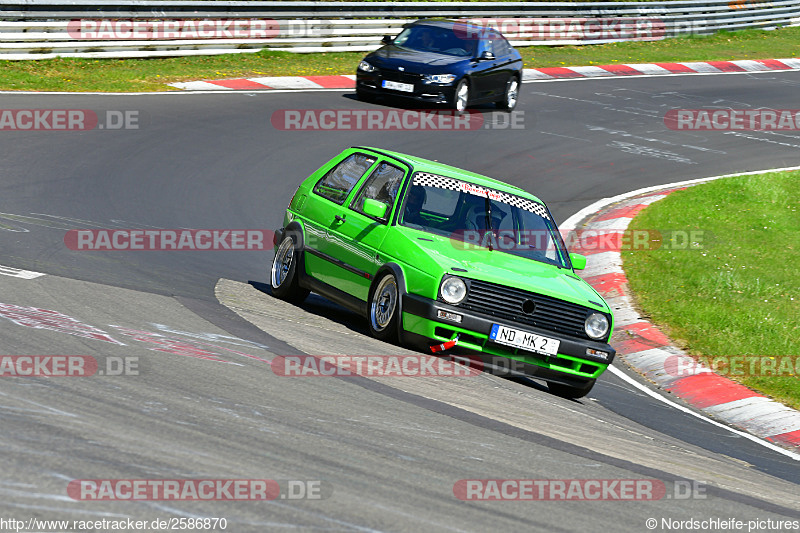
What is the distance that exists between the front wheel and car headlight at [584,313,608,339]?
148cm

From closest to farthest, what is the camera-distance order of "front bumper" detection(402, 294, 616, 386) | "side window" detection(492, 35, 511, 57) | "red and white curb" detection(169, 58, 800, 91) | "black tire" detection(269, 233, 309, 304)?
"front bumper" detection(402, 294, 616, 386) < "black tire" detection(269, 233, 309, 304) < "red and white curb" detection(169, 58, 800, 91) < "side window" detection(492, 35, 511, 57)

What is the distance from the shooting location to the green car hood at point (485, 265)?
28.7 ft

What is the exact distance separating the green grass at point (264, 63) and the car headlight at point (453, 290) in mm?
12166

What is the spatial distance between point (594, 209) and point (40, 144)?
7.71 m

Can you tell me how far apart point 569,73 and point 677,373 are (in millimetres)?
18034

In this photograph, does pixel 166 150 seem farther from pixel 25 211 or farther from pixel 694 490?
pixel 694 490

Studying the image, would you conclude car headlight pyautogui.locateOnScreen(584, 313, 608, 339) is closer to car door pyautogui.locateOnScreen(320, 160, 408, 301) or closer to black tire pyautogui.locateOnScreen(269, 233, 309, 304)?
car door pyautogui.locateOnScreen(320, 160, 408, 301)

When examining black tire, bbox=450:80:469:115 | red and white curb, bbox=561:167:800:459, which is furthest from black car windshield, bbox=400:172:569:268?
black tire, bbox=450:80:469:115

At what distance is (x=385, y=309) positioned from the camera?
908cm

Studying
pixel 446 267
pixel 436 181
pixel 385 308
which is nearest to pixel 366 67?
pixel 436 181

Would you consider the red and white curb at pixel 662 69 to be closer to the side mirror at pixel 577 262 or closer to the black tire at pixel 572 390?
the side mirror at pixel 577 262

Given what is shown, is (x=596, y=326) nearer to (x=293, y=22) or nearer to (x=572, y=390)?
(x=572, y=390)

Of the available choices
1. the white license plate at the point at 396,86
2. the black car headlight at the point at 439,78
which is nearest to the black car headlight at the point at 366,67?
the white license plate at the point at 396,86

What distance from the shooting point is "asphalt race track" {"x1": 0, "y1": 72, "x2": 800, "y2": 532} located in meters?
4.66
